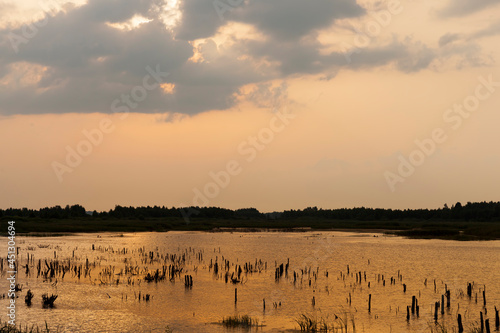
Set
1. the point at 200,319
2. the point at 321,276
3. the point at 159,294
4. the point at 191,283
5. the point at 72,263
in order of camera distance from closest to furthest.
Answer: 1. the point at 200,319
2. the point at 159,294
3. the point at 191,283
4. the point at 321,276
5. the point at 72,263

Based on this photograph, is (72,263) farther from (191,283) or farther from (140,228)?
(140,228)

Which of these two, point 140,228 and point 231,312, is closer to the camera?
point 231,312

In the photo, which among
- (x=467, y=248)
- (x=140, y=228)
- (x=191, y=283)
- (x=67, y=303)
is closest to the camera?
(x=67, y=303)

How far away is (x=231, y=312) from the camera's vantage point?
1184 inches

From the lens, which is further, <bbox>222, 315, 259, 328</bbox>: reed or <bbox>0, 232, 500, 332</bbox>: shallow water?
<bbox>0, 232, 500, 332</bbox>: shallow water

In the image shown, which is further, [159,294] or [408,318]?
[159,294]

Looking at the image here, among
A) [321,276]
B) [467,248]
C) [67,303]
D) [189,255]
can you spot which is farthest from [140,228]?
[67,303]

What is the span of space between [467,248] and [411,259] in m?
21.4

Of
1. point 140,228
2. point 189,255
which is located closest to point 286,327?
point 189,255

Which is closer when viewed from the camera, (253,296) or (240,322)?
(240,322)

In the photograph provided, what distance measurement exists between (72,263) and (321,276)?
24.4m

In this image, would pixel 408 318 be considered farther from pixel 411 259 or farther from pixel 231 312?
pixel 411 259

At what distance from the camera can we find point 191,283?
38.4 metres

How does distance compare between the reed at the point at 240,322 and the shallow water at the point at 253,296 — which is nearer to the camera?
the reed at the point at 240,322
